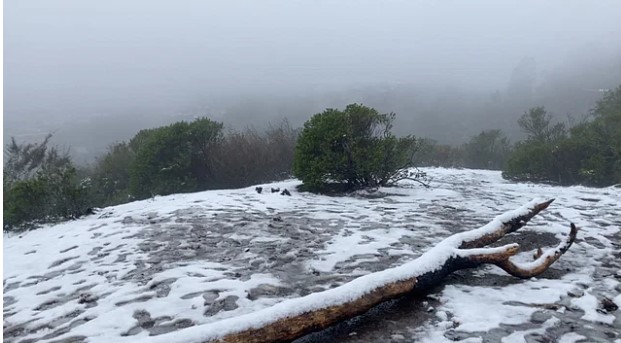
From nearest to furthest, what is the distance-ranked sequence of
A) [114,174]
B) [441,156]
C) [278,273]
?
[278,273] < [114,174] < [441,156]

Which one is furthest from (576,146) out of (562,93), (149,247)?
(562,93)

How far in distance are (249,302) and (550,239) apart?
172 inches

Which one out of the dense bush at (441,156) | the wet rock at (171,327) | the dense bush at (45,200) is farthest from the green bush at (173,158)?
the dense bush at (441,156)

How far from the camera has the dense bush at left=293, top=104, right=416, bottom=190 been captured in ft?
34.7

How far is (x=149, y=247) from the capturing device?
5.96m

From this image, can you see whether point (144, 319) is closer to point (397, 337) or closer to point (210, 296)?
point (210, 296)

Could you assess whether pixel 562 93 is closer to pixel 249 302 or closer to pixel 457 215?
pixel 457 215

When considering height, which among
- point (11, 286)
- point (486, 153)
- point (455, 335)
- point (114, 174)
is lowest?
point (486, 153)

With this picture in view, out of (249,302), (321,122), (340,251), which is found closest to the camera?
(249,302)

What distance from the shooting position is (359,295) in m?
3.64

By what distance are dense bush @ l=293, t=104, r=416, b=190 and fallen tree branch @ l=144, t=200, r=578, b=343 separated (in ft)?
17.2

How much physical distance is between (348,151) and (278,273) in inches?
239

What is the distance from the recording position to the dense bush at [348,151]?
1058 centimetres

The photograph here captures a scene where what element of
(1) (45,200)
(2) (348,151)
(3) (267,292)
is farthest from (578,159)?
(1) (45,200)
